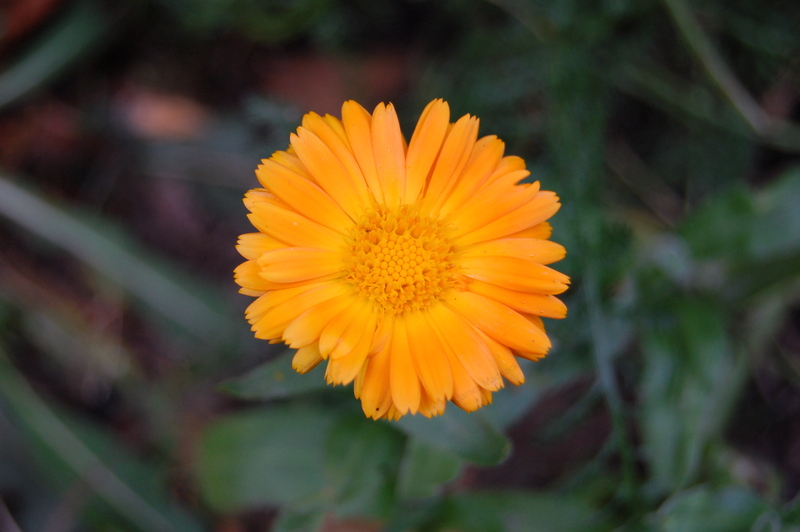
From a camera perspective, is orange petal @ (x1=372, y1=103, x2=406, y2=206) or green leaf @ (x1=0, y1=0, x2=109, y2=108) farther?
green leaf @ (x1=0, y1=0, x2=109, y2=108)

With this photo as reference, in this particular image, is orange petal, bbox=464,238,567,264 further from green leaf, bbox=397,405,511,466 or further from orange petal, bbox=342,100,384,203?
green leaf, bbox=397,405,511,466

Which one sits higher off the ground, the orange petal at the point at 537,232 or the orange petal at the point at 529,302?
the orange petal at the point at 537,232

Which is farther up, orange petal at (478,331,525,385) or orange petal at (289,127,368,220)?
orange petal at (289,127,368,220)

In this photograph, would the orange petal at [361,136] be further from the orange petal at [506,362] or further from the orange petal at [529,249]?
the orange petal at [506,362]

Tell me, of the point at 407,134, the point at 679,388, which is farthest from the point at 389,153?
the point at 679,388

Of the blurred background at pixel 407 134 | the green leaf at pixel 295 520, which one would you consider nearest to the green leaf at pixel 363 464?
the blurred background at pixel 407 134

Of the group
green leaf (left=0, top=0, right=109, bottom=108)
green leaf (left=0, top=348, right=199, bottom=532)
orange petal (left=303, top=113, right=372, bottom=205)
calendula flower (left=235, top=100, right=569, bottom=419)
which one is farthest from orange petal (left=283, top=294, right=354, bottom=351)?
green leaf (left=0, top=0, right=109, bottom=108)
